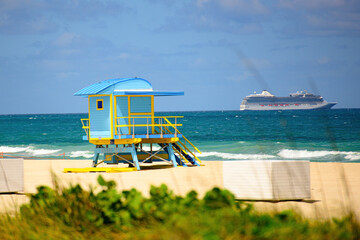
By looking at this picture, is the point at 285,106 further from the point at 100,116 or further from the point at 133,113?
the point at 100,116

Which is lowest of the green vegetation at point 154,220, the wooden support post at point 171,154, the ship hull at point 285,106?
the green vegetation at point 154,220

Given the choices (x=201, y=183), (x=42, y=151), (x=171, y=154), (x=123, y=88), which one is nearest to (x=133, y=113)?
(x=123, y=88)

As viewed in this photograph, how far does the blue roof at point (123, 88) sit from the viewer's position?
17.8m

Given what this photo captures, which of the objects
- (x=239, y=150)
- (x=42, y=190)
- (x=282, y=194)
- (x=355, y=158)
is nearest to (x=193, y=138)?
(x=239, y=150)

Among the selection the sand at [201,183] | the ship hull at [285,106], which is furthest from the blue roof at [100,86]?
the ship hull at [285,106]

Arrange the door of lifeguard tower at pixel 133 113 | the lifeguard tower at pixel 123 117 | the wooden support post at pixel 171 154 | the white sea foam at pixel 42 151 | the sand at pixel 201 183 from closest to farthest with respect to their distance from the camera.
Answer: the sand at pixel 201 183 < the lifeguard tower at pixel 123 117 < the door of lifeguard tower at pixel 133 113 < the wooden support post at pixel 171 154 < the white sea foam at pixel 42 151

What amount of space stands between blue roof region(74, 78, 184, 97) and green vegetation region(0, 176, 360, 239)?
11.5m

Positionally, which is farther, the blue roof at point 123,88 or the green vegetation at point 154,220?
the blue roof at point 123,88

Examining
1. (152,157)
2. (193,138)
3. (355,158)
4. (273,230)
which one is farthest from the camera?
(193,138)

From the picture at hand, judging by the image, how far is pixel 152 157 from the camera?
1912cm

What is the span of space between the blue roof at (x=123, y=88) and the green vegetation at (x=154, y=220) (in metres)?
11.5

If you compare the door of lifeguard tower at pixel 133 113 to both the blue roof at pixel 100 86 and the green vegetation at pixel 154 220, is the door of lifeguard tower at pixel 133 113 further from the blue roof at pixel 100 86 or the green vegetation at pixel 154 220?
the green vegetation at pixel 154 220

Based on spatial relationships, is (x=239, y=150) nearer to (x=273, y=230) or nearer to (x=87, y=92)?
(x=87, y=92)

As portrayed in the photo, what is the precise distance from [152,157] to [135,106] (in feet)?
6.63
